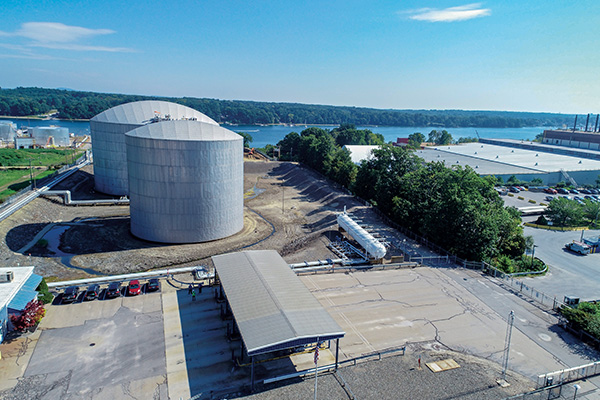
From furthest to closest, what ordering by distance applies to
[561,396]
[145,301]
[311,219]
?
[311,219] → [145,301] → [561,396]

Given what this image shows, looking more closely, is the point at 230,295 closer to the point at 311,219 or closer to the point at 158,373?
the point at 158,373

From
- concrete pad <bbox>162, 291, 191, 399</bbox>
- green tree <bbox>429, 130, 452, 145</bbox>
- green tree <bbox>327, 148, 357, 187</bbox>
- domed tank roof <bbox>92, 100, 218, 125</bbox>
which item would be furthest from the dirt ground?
green tree <bbox>429, 130, 452, 145</bbox>

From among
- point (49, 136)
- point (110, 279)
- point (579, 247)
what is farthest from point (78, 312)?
point (49, 136)

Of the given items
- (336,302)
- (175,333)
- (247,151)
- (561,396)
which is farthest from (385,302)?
(247,151)

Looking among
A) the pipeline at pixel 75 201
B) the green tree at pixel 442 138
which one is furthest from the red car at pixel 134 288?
the green tree at pixel 442 138

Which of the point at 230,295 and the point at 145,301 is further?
the point at 145,301

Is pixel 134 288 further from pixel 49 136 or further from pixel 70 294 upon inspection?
pixel 49 136
